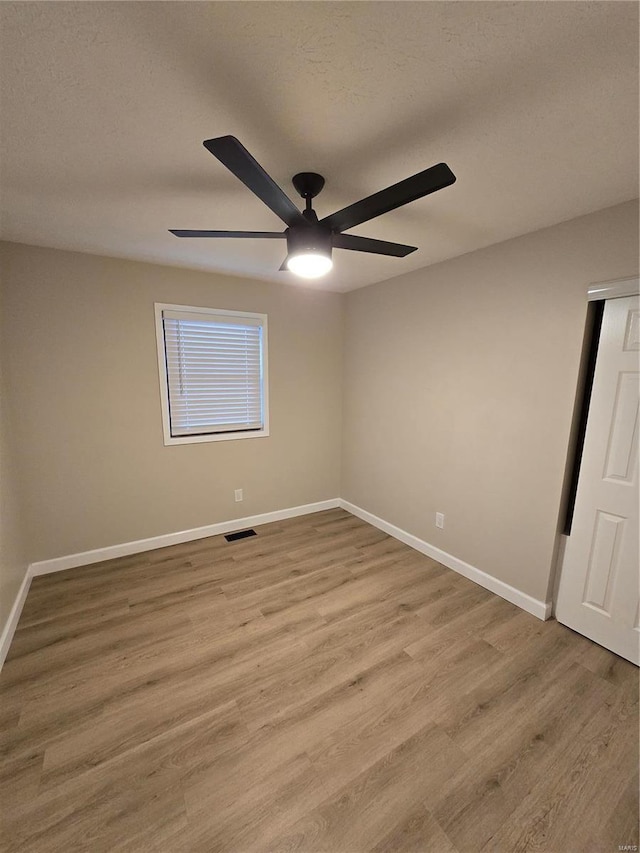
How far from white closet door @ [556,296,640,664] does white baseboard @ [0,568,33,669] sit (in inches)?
132

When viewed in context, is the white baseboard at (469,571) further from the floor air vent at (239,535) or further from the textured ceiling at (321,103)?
the textured ceiling at (321,103)

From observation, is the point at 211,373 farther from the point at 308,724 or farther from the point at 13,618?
the point at 308,724

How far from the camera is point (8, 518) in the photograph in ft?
7.29

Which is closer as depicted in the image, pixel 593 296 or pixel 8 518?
pixel 593 296

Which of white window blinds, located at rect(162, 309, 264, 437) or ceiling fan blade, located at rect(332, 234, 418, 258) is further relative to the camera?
white window blinds, located at rect(162, 309, 264, 437)

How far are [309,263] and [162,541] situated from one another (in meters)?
2.76

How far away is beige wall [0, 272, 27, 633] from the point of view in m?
2.06

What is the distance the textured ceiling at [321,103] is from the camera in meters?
0.87

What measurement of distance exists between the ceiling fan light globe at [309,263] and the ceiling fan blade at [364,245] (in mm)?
139

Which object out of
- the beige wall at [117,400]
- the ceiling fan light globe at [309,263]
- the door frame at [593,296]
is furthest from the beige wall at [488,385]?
the ceiling fan light globe at [309,263]

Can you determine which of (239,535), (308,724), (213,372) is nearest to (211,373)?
(213,372)

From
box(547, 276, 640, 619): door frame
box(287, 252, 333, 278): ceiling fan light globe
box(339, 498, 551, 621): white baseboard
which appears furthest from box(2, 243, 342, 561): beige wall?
box(547, 276, 640, 619): door frame

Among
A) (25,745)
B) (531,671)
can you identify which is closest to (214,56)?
(25,745)

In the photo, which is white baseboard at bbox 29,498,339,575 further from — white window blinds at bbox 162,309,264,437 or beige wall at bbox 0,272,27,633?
white window blinds at bbox 162,309,264,437
